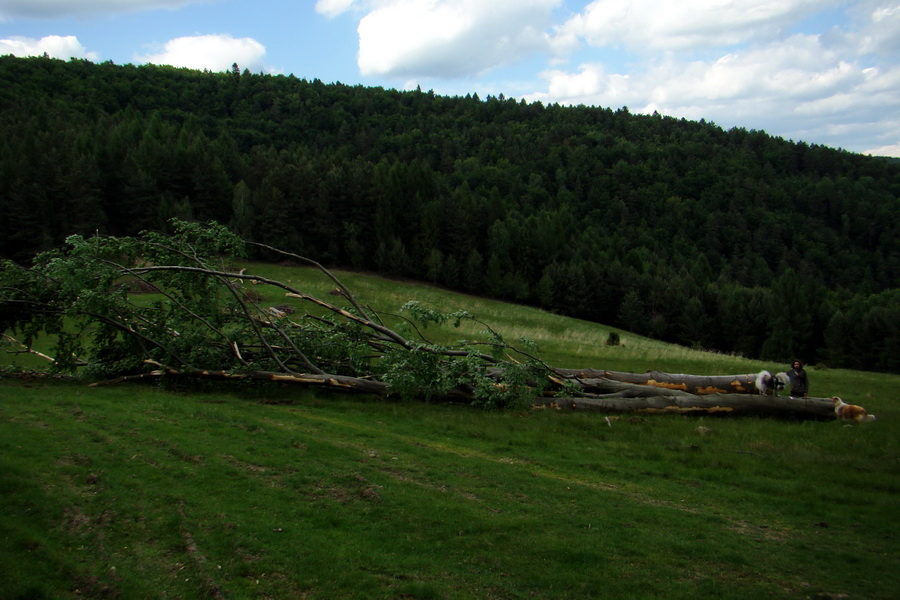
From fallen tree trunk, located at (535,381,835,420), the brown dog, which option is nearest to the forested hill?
fallen tree trunk, located at (535,381,835,420)

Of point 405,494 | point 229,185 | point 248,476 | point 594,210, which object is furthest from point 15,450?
point 594,210

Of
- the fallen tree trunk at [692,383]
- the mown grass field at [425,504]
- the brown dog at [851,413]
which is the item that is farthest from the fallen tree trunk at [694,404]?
the mown grass field at [425,504]

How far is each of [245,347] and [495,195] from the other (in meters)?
57.1

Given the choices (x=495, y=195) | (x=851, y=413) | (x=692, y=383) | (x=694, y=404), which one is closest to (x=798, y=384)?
(x=851, y=413)

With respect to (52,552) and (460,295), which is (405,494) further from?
(460,295)

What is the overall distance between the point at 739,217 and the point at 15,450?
441ft

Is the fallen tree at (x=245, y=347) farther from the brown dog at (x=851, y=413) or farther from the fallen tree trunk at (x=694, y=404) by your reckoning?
the brown dog at (x=851, y=413)

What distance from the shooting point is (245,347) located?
15438 mm

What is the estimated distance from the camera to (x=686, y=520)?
24.6ft

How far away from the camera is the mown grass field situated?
18.4ft

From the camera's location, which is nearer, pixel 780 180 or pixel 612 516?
pixel 612 516

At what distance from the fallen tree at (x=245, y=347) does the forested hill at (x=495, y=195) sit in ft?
112

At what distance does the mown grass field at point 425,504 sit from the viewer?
5.60 metres

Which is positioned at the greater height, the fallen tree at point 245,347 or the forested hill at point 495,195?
the forested hill at point 495,195
